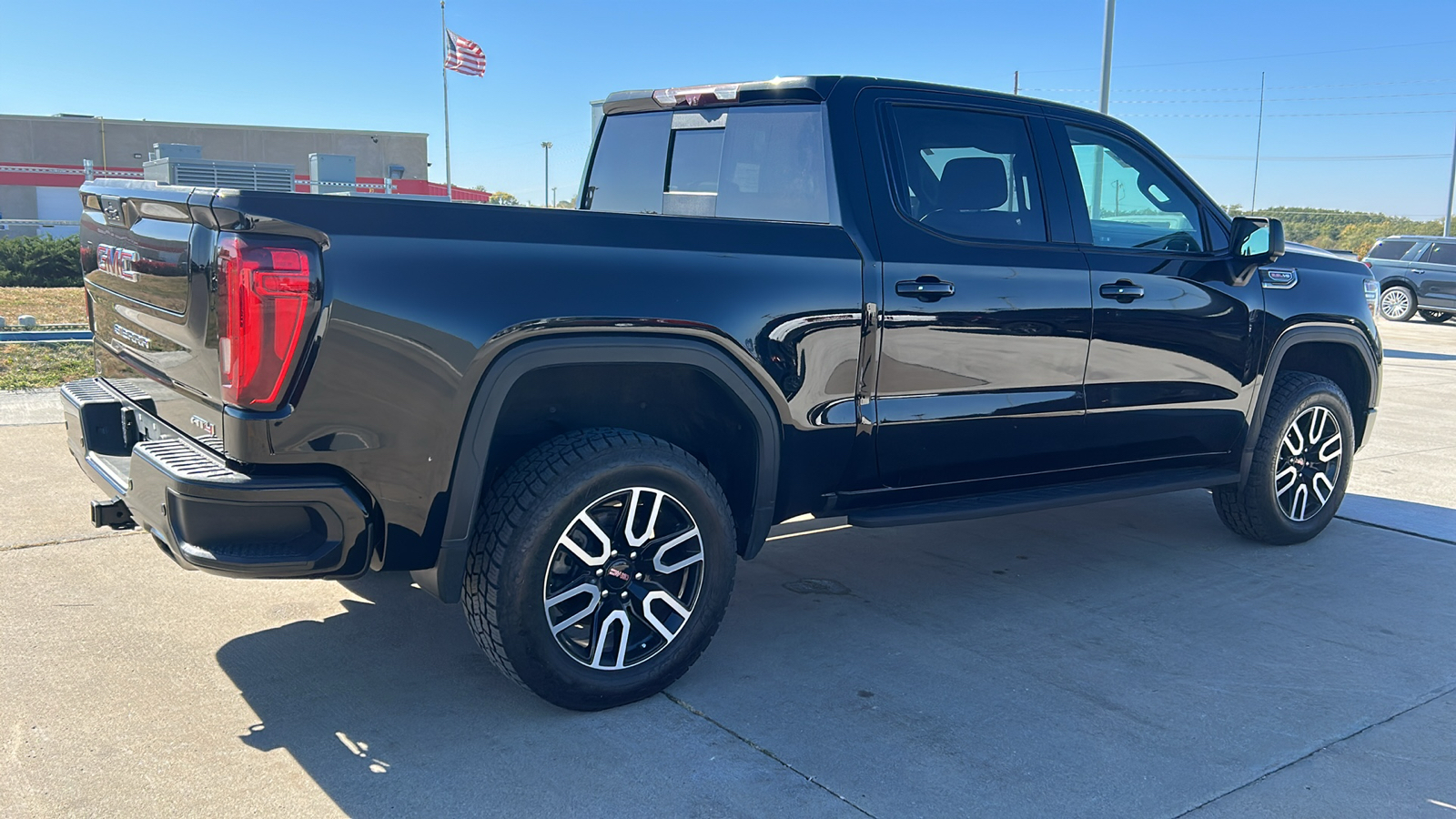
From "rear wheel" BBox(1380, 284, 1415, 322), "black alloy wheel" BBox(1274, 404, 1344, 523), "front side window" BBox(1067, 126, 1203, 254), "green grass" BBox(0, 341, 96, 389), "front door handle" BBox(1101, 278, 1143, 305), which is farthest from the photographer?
"rear wheel" BBox(1380, 284, 1415, 322)

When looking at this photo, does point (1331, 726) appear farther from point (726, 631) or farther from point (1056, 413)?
point (726, 631)

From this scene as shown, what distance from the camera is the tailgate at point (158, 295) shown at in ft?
9.61

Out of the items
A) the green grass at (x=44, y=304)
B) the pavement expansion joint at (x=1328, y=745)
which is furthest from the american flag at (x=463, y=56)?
the pavement expansion joint at (x=1328, y=745)

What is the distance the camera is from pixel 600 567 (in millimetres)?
3371

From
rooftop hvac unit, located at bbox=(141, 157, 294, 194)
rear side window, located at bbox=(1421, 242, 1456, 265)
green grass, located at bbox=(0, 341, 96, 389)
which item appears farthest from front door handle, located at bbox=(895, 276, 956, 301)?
rear side window, located at bbox=(1421, 242, 1456, 265)

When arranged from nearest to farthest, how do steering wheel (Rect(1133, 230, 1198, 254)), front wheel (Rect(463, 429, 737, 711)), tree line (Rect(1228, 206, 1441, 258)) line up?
front wheel (Rect(463, 429, 737, 711)), steering wheel (Rect(1133, 230, 1198, 254)), tree line (Rect(1228, 206, 1441, 258))

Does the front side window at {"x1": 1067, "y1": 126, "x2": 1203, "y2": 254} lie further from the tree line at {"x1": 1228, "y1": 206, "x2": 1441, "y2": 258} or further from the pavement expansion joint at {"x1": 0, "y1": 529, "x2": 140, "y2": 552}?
the tree line at {"x1": 1228, "y1": 206, "x2": 1441, "y2": 258}

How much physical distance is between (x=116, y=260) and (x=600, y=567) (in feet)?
5.87

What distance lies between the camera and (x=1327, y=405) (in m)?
5.49

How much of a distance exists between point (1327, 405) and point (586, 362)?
4027 millimetres

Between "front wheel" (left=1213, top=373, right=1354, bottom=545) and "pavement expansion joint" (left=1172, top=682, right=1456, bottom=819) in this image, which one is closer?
"pavement expansion joint" (left=1172, top=682, right=1456, bottom=819)

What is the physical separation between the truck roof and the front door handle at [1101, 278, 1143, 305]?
0.74m

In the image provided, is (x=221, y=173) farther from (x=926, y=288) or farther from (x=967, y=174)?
(x=926, y=288)

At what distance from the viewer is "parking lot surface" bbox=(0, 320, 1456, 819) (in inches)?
116
